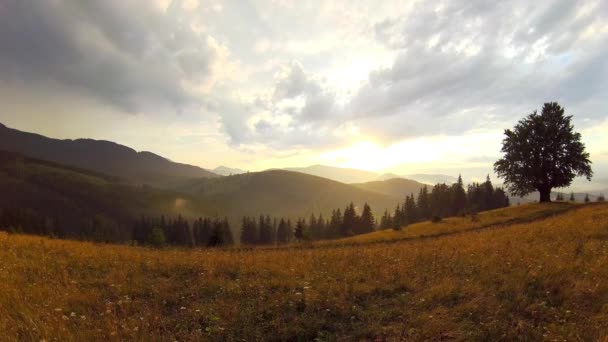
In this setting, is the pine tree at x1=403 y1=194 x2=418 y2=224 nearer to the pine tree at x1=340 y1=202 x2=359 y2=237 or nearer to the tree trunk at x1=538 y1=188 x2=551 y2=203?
the pine tree at x1=340 y1=202 x2=359 y2=237

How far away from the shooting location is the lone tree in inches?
1730

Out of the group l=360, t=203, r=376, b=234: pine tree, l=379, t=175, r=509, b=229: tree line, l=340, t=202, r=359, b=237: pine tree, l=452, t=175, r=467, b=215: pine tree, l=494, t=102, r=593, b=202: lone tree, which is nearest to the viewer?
l=494, t=102, r=593, b=202: lone tree

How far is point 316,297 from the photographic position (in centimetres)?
804

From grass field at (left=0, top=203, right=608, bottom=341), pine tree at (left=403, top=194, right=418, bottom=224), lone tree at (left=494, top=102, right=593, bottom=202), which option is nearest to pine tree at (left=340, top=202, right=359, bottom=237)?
pine tree at (left=403, top=194, right=418, bottom=224)

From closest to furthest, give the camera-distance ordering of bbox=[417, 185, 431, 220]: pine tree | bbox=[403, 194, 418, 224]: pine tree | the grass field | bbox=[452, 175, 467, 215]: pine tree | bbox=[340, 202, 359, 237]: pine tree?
the grass field, bbox=[452, 175, 467, 215]: pine tree, bbox=[340, 202, 359, 237]: pine tree, bbox=[417, 185, 431, 220]: pine tree, bbox=[403, 194, 418, 224]: pine tree

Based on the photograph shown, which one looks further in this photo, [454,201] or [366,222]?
[366,222]

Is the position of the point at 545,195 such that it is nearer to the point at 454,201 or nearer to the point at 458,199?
the point at 454,201

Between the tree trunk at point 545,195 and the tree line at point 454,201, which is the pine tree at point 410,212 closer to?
the tree line at point 454,201

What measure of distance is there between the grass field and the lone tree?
38.6 metres

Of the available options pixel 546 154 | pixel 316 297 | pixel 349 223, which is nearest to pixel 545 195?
pixel 546 154

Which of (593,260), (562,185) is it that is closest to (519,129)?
(562,185)

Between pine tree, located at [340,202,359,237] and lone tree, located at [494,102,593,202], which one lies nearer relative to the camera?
lone tree, located at [494,102,593,202]

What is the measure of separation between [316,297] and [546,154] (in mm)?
48764

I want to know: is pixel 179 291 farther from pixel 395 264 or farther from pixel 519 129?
pixel 519 129
